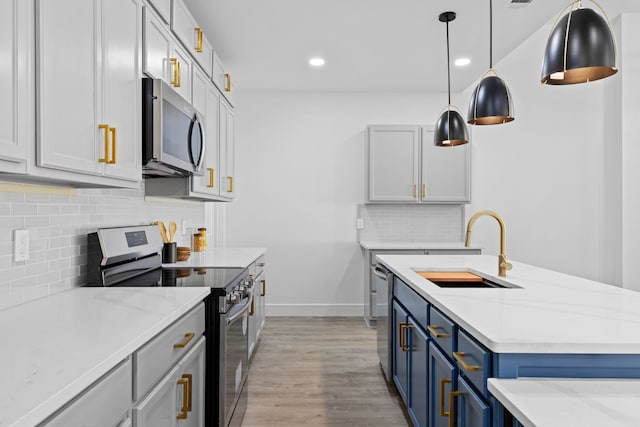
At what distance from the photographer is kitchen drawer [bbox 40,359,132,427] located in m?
0.89

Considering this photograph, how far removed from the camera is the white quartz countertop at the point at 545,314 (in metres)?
1.19

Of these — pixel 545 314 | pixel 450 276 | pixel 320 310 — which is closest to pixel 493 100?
pixel 450 276

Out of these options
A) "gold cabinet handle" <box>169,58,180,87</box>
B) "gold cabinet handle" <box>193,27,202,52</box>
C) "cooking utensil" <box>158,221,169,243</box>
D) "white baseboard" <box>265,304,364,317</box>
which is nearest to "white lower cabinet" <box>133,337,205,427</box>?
"cooking utensil" <box>158,221,169,243</box>

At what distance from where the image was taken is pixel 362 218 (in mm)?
5121

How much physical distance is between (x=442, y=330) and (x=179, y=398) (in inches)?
41.1

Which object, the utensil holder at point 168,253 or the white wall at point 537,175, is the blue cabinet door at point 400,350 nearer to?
the utensil holder at point 168,253

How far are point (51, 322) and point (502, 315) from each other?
1.46 metres

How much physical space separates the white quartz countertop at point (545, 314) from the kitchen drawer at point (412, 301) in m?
0.06

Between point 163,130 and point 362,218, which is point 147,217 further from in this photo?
point 362,218

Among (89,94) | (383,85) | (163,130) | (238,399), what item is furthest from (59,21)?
(383,85)

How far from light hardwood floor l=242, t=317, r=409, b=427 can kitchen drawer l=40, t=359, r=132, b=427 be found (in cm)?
155

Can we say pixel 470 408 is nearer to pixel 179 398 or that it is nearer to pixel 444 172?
pixel 179 398

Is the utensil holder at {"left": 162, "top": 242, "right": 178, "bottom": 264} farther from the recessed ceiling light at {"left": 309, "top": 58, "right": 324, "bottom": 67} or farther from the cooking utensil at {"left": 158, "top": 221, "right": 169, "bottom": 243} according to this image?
the recessed ceiling light at {"left": 309, "top": 58, "right": 324, "bottom": 67}

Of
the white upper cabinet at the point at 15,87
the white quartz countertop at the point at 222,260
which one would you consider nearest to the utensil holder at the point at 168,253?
the white quartz countertop at the point at 222,260
